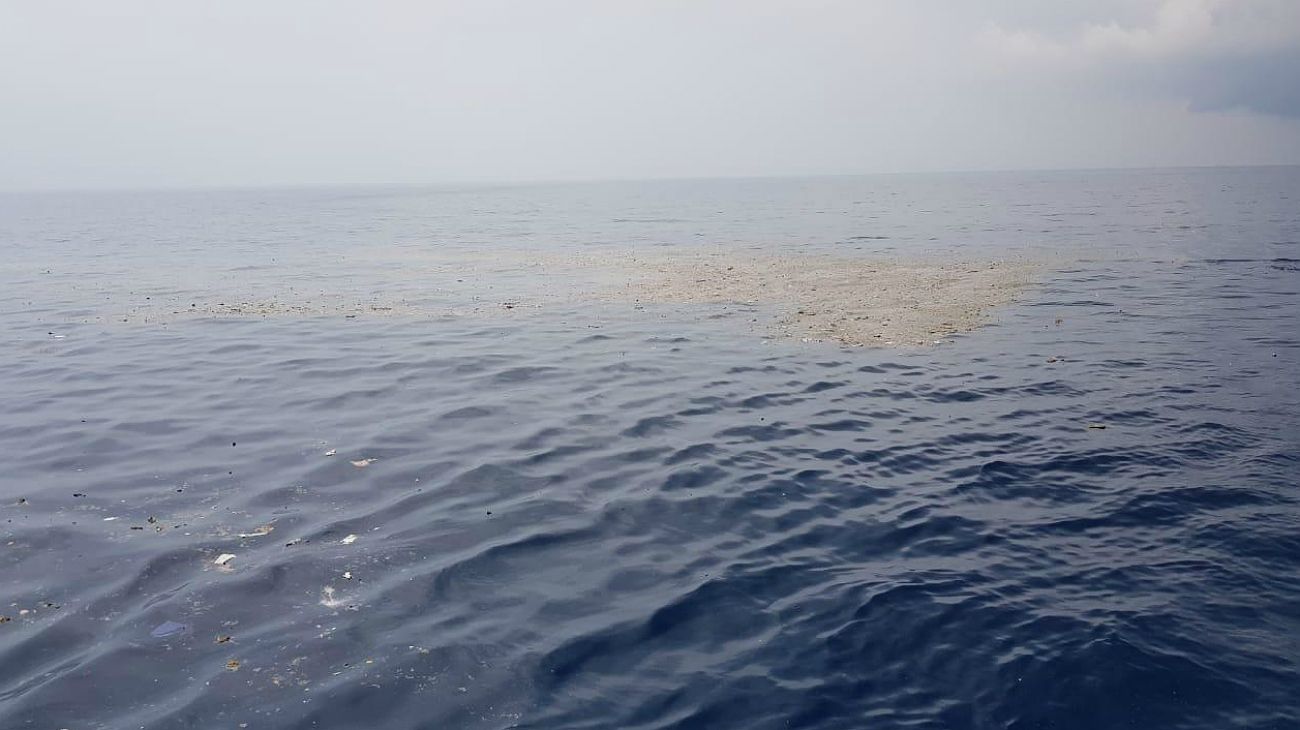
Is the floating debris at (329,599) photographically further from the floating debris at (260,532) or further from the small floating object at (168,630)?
the floating debris at (260,532)

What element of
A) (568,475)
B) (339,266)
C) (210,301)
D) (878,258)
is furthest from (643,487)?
(339,266)

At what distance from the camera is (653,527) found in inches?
495

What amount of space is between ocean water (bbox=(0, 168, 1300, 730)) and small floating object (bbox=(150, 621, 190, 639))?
0.06 meters

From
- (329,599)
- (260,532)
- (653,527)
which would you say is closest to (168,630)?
(329,599)

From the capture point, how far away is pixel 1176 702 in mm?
8336

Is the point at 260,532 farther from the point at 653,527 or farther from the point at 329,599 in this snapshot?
the point at 653,527

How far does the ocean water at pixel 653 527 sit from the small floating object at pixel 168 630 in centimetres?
6

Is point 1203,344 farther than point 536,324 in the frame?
No

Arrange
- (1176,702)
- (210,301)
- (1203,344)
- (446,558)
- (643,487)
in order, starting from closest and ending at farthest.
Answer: (1176,702), (446,558), (643,487), (1203,344), (210,301)

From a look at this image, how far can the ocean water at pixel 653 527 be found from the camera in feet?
27.9

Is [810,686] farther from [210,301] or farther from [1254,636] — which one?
[210,301]

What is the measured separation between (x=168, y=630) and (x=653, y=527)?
260 inches

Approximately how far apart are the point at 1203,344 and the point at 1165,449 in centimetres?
1041

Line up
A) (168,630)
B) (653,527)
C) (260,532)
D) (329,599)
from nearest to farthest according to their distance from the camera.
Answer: (168,630) < (329,599) < (260,532) < (653,527)
